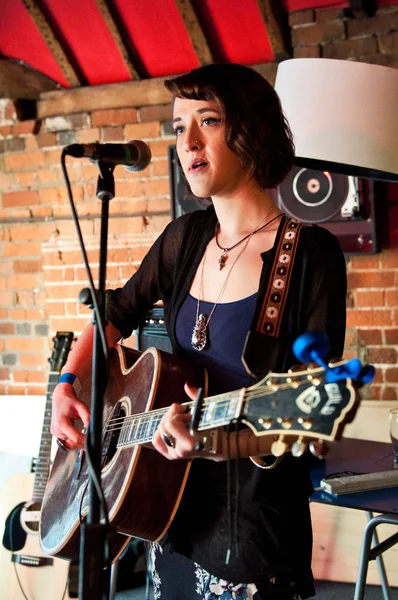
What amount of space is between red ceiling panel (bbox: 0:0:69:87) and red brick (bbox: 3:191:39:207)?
638 millimetres

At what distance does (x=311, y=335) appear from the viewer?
88 cm

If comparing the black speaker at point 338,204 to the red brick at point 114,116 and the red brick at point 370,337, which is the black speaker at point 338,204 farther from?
the red brick at point 114,116

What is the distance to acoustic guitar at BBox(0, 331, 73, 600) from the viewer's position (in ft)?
9.06

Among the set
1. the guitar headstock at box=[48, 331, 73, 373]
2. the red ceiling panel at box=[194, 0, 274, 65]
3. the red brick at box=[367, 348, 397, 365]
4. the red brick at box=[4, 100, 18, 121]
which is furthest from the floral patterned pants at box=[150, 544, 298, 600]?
the red brick at box=[4, 100, 18, 121]

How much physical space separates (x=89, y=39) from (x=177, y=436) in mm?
2691

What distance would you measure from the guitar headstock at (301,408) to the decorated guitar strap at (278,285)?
0.21 metres

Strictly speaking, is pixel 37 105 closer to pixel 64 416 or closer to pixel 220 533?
pixel 64 416

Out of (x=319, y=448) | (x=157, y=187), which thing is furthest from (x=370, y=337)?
(x=319, y=448)

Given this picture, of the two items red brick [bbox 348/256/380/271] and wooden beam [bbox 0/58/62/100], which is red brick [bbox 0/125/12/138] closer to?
wooden beam [bbox 0/58/62/100]

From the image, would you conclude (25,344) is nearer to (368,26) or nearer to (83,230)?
(83,230)

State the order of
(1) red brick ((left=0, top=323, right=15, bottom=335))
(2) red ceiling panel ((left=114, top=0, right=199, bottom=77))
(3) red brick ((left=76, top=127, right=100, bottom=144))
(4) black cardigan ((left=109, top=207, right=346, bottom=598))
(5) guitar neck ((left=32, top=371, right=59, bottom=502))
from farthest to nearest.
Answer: (1) red brick ((left=0, top=323, right=15, bottom=335)), (3) red brick ((left=76, top=127, right=100, bottom=144)), (2) red ceiling panel ((left=114, top=0, right=199, bottom=77)), (5) guitar neck ((left=32, top=371, right=59, bottom=502)), (4) black cardigan ((left=109, top=207, right=346, bottom=598))

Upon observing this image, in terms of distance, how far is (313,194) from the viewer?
9.96 ft

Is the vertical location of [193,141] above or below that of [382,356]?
above

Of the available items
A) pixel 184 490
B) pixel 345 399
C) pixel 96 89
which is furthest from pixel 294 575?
pixel 96 89
